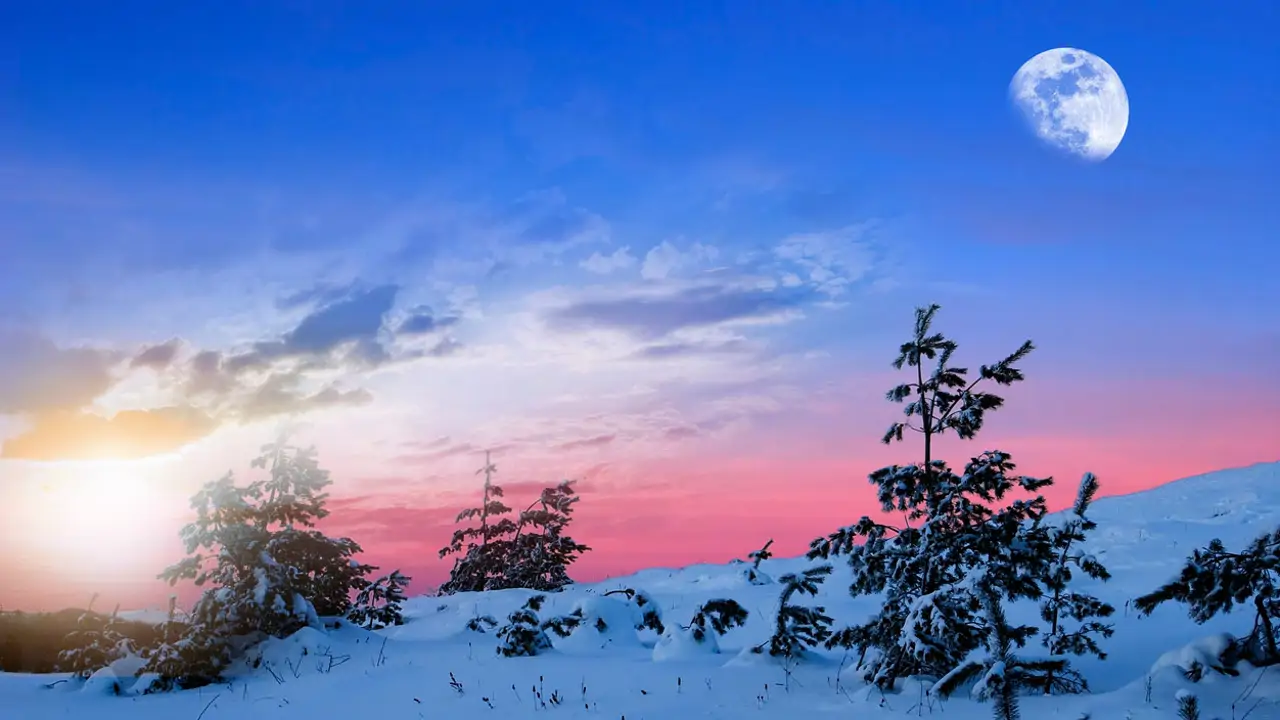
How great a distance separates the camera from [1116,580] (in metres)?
18.4

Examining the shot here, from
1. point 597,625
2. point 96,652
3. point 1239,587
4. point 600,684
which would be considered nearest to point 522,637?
point 597,625

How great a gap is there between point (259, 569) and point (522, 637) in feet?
15.9

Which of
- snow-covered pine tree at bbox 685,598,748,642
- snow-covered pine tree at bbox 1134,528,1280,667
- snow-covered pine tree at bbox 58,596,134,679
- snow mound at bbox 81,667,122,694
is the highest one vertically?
snow-covered pine tree at bbox 1134,528,1280,667

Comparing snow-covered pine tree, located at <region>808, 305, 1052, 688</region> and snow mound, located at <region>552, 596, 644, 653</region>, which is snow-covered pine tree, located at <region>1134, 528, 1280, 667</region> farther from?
snow mound, located at <region>552, 596, 644, 653</region>

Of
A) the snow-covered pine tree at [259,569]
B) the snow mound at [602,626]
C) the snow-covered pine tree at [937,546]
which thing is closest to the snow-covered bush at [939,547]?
the snow-covered pine tree at [937,546]

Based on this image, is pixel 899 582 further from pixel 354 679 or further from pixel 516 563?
pixel 516 563

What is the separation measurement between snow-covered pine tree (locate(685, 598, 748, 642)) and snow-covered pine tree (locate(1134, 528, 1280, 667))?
5.91 m

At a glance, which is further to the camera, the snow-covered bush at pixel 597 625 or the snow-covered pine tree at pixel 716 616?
the snow-covered bush at pixel 597 625

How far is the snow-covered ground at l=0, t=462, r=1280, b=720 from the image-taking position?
789 cm

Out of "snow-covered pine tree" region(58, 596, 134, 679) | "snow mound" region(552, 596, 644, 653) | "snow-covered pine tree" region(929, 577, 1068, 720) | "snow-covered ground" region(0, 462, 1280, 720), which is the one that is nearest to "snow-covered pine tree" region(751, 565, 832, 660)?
"snow-covered ground" region(0, 462, 1280, 720)

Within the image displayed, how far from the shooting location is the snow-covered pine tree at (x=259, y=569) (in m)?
12.7

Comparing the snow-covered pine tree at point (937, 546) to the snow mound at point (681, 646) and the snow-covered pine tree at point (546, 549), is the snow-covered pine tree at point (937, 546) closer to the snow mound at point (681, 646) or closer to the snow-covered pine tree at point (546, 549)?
the snow mound at point (681, 646)

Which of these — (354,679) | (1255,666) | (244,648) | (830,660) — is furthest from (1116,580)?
(244,648)

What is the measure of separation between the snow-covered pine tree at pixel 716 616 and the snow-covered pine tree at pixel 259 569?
21.5 ft
